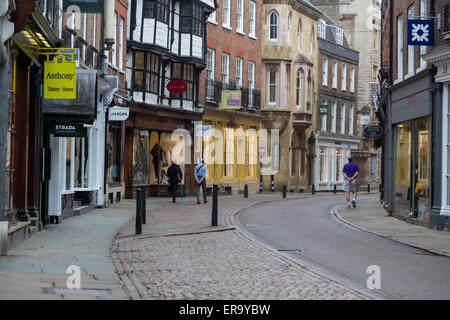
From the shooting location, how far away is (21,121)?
16.0 metres

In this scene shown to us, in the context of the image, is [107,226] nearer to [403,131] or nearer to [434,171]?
[434,171]

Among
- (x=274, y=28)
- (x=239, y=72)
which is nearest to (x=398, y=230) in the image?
(x=239, y=72)

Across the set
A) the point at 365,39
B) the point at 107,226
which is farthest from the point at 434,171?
the point at 365,39

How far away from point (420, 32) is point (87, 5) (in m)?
8.62

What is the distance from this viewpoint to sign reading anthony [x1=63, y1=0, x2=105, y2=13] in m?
19.2

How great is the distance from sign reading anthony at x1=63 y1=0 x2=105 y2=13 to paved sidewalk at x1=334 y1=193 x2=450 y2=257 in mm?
8298

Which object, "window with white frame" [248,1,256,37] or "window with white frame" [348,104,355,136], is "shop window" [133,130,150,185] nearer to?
"window with white frame" [248,1,256,37]

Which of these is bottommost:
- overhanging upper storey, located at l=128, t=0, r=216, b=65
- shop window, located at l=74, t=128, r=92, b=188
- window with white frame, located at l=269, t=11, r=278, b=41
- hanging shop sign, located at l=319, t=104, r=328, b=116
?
shop window, located at l=74, t=128, r=92, b=188

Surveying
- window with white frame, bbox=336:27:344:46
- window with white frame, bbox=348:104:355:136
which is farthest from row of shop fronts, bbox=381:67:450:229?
window with white frame, bbox=348:104:355:136

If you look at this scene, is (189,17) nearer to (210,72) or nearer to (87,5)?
(210,72)

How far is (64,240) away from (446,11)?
36.8 ft

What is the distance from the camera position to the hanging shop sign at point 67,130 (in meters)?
18.8

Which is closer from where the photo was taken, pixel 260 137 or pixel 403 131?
pixel 403 131

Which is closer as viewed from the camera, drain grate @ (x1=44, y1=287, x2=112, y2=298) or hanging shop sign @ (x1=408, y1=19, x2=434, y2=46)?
drain grate @ (x1=44, y1=287, x2=112, y2=298)
